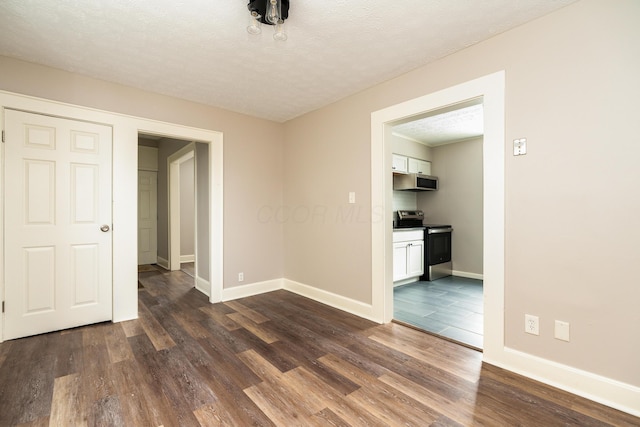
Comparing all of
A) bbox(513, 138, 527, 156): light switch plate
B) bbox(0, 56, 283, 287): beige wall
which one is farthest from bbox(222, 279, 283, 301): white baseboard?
bbox(513, 138, 527, 156): light switch plate

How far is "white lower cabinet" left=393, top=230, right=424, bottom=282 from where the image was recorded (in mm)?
4266

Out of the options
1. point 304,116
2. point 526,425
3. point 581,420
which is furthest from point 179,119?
point 581,420

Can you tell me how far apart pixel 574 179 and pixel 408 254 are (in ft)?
9.10

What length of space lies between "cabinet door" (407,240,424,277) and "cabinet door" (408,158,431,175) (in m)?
1.40

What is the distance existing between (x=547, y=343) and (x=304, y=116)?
11.5ft

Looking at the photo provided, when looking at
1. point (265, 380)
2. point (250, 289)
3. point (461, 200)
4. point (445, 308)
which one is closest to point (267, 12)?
point (265, 380)

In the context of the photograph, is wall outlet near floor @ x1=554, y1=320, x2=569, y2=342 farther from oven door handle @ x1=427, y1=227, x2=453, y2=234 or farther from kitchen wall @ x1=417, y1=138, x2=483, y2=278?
kitchen wall @ x1=417, y1=138, x2=483, y2=278

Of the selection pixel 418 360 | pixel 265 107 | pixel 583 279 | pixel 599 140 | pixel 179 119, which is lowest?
pixel 418 360

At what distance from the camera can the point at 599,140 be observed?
1.73m

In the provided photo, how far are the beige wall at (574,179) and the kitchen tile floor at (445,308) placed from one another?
0.73 m

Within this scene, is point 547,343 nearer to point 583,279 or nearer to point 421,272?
point 583,279

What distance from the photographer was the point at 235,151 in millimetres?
3854

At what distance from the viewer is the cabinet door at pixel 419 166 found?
5.18 m

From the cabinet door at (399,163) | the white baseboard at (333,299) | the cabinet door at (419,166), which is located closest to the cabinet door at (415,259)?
the cabinet door at (399,163)
